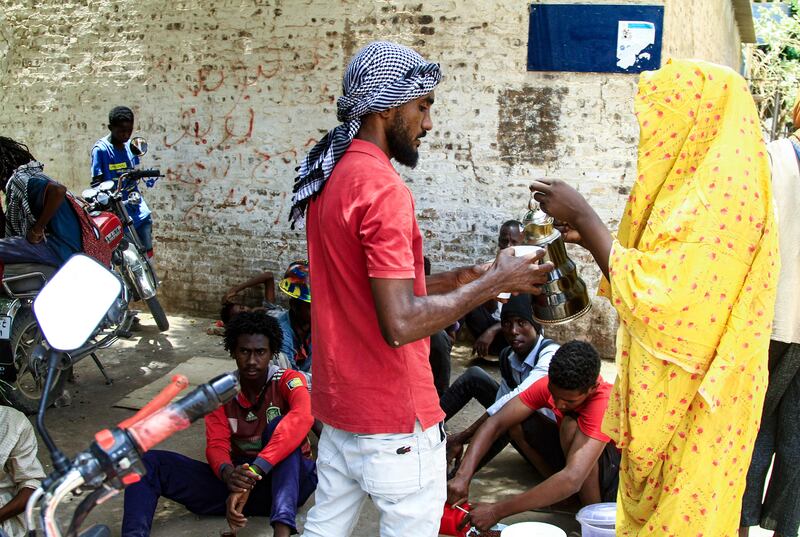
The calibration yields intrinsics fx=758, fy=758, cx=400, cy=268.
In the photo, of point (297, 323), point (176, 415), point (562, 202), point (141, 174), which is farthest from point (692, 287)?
point (141, 174)

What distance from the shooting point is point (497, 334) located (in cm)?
604

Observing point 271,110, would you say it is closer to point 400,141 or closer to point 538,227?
point 538,227

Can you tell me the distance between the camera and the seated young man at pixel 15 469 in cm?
292

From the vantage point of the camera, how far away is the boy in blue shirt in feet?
22.6

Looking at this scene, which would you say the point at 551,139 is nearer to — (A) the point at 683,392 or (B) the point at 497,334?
(B) the point at 497,334

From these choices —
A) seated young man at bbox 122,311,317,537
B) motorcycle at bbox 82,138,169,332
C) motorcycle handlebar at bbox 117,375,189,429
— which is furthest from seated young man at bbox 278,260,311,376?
motorcycle handlebar at bbox 117,375,189,429

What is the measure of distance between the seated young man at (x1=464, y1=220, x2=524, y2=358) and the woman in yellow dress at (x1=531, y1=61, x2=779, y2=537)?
3.59m

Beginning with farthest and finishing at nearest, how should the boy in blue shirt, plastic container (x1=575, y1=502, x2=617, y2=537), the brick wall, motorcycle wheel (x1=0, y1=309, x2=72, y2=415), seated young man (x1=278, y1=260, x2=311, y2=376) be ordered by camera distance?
1. the boy in blue shirt
2. the brick wall
3. motorcycle wheel (x1=0, y1=309, x2=72, y2=415)
4. seated young man (x1=278, y1=260, x2=311, y2=376)
5. plastic container (x1=575, y1=502, x2=617, y2=537)

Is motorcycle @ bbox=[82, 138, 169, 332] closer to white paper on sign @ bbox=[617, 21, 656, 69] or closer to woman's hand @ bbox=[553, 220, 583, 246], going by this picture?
white paper on sign @ bbox=[617, 21, 656, 69]

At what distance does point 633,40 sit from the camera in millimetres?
5984

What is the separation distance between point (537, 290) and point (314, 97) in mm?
5092

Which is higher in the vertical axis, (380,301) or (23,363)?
(380,301)

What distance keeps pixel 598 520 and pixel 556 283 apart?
47.4 inches

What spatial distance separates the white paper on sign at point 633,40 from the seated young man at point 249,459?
371 centimetres
